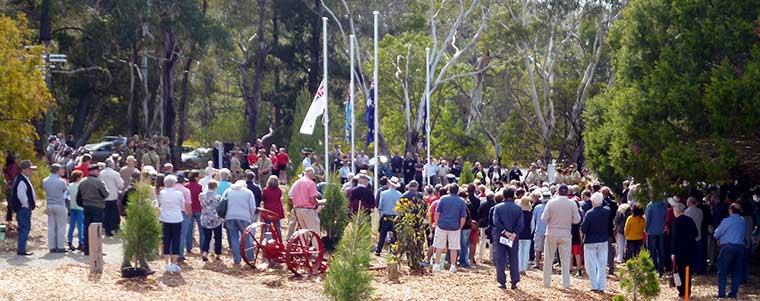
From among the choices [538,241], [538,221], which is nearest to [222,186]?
[538,221]

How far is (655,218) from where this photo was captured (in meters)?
19.0

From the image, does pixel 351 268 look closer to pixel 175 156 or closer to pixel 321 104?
pixel 321 104

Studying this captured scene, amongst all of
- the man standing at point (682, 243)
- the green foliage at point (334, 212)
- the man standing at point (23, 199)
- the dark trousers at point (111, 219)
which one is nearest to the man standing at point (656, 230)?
the man standing at point (682, 243)

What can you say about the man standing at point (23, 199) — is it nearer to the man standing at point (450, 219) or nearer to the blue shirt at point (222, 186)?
the blue shirt at point (222, 186)

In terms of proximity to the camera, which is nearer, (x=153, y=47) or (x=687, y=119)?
(x=687, y=119)

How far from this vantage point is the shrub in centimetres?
1524

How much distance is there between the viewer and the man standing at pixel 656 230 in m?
18.9

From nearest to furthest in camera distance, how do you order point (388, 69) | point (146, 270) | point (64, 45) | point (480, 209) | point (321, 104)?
1. point (146, 270)
2. point (480, 209)
3. point (321, 104)
4. point (64, 45)
5. point (388, 69)

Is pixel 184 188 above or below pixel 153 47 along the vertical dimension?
below

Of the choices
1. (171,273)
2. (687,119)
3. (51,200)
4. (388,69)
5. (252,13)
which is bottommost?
(171,273)

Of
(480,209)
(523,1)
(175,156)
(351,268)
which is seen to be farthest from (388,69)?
(351,268)

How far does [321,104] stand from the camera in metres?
→ 26.2

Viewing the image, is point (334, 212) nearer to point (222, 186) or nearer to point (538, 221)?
point (222, 186)

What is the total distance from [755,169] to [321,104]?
35.4ft
